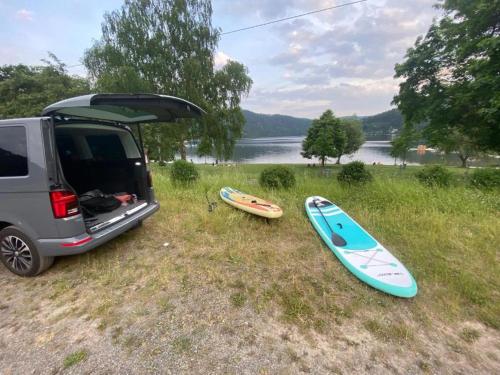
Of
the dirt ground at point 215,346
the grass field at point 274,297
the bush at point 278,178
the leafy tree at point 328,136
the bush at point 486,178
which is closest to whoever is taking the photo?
the dirt ground at point 215,346

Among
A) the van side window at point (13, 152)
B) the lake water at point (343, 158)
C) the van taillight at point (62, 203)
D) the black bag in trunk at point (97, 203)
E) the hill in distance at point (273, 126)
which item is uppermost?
the hill in distance at point (273, 126)

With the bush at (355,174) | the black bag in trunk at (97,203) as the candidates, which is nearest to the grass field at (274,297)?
the black bag in trunk at (97,203)

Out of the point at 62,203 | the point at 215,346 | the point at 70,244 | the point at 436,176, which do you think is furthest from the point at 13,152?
the point at 436,176

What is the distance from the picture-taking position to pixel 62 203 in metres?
2.12

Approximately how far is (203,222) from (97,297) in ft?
6.08

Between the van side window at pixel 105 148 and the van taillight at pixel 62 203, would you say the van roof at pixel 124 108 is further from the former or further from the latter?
the van taillight at pixel 62 203

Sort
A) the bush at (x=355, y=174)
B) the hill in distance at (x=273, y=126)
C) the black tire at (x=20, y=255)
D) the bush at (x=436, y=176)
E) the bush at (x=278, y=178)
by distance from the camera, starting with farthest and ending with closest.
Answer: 1. the hill in distance at (x=273, y=126)
2. the bush at (x=278, y=178)
3. the bush at (x=355, y=174)
4. the bush at (x=436, y=176)
5. the black tire at (x=20, y=255)

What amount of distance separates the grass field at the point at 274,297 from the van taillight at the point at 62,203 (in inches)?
30.3

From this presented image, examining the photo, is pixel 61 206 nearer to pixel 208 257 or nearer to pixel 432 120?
pixel 208 257

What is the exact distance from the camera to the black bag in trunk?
10.1 feet

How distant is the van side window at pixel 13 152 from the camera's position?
2.11 metres

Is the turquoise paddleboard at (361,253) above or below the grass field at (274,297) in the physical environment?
above

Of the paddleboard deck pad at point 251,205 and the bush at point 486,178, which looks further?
the bush at point 486,178

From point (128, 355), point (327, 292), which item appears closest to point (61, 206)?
point (128, 355)
